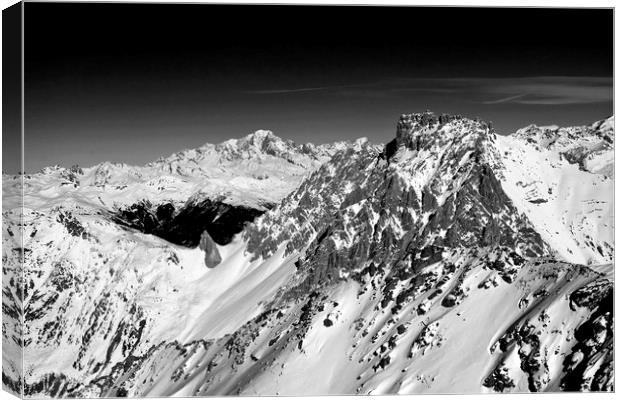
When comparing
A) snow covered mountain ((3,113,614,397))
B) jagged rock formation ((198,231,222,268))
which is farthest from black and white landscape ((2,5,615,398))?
jagged rock formation ((198,231,222,268))

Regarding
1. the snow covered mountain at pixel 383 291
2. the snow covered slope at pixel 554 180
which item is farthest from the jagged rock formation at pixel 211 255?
the snow covered slope at pixel 554 180

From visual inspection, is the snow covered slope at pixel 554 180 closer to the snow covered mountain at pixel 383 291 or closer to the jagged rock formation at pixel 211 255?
the snow covered mountain at pixel 383 291

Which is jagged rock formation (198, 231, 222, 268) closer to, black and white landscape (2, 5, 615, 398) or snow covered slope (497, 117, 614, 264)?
black and white landscape (2, 5, 615, 398)

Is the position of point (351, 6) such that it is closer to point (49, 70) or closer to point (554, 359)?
point (49, 70)

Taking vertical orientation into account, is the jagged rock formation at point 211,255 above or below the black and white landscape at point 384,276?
below

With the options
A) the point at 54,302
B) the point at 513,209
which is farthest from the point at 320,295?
the point at 54,302
